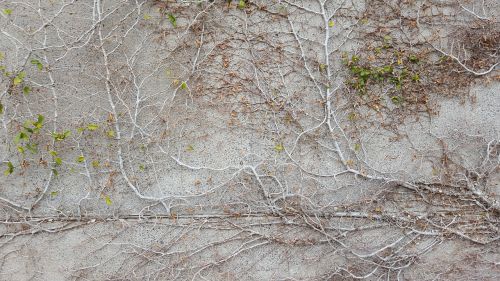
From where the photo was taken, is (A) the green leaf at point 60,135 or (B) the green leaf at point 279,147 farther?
(B) the green leaf at point 279,147

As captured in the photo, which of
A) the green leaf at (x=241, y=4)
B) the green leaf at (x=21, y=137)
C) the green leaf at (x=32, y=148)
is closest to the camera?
the green leaf at (x=21, y=137)

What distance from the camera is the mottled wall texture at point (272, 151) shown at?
2979 mm

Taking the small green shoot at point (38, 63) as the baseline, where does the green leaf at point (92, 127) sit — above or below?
below

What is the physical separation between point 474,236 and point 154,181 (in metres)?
2.06

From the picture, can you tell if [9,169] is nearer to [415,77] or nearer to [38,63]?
[38,63]

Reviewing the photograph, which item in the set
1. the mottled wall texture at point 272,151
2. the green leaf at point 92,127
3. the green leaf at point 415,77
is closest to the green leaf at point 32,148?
the mottled wall texture at point 272,151

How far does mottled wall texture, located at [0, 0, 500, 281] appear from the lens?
2.98m

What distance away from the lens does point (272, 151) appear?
3.02 meters

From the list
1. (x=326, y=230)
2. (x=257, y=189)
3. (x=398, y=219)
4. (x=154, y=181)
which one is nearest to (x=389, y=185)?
(x=398, y=219)

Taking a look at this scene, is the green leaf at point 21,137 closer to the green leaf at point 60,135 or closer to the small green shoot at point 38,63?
the green leaf at point 60,135

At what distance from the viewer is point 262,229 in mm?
3020

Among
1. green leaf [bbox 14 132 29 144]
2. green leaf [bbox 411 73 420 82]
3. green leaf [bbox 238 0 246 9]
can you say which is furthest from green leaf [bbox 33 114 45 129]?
green leaf [bbox 411 73 420 82]

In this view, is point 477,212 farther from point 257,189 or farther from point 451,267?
point 257,189

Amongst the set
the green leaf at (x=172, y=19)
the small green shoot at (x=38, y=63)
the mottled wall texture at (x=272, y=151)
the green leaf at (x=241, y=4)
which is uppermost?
the green leaf at (x=241, y=4)
